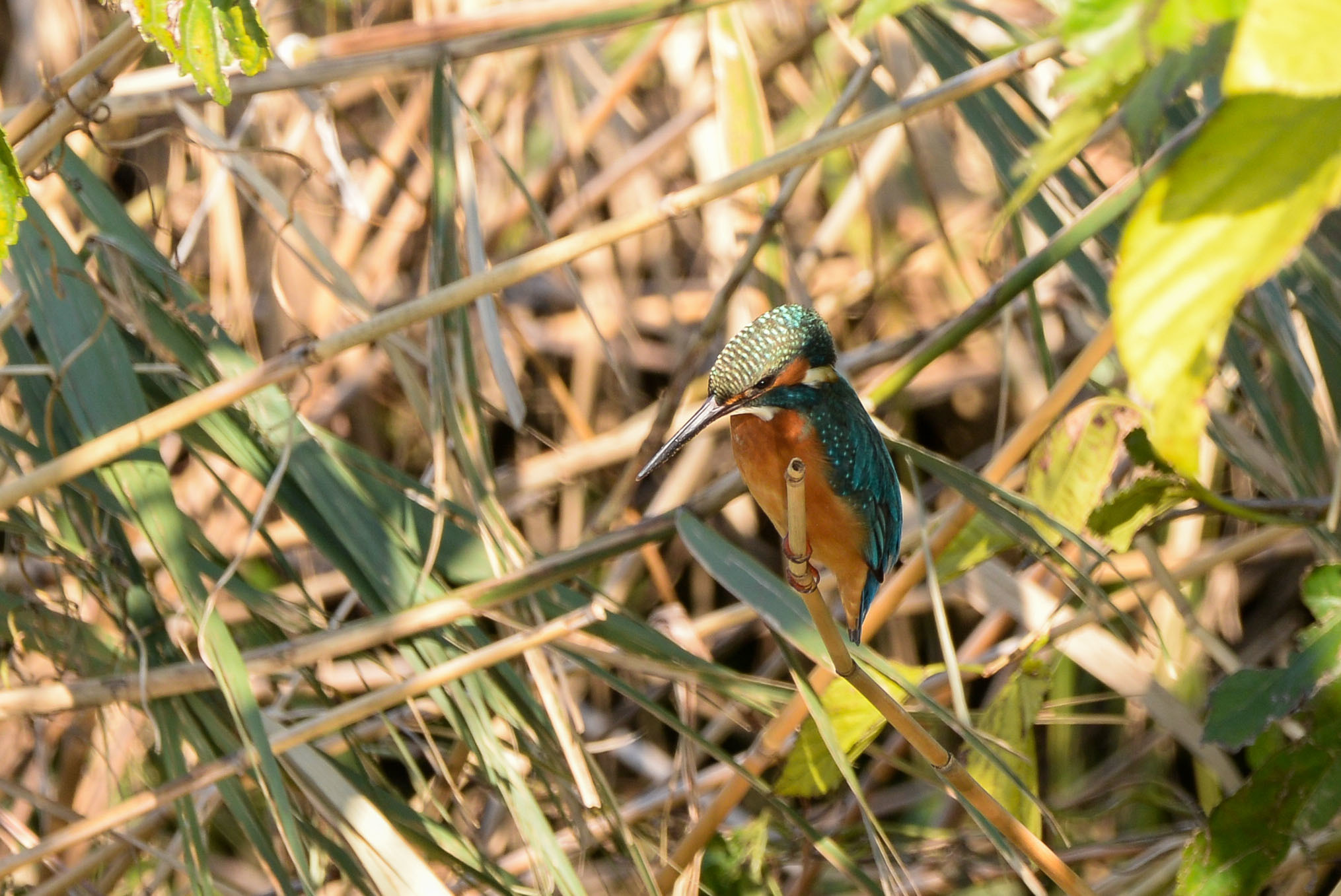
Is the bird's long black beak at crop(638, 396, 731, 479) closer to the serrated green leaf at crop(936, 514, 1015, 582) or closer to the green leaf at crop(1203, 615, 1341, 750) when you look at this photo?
the serrated green leaf at crop(936, 514, 1015, 582)

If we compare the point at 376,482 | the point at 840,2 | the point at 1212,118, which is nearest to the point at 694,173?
the point at 376,482

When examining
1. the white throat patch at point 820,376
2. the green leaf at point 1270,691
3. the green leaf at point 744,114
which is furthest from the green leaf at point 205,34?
the green leaf at point 1270,691

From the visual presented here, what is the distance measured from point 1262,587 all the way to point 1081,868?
985 millimetres

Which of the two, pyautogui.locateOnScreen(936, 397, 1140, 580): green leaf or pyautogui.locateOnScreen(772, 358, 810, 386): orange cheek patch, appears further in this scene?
pyautogui.locateOnScreen(936, 397, 1140, 580): green leaf

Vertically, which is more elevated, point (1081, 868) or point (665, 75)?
point (665, 75)

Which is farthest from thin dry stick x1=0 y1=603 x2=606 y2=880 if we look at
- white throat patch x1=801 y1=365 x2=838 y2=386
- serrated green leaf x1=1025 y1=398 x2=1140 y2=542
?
serrated green leaf x1=1025 y1=398 x2=1140 y2=542

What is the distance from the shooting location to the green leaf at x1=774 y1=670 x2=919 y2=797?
1.50m

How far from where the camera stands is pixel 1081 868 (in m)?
2.42

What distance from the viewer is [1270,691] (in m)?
1.50

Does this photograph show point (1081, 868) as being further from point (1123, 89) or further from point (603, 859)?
point (1123, 89)

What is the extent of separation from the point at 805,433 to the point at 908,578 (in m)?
0.45

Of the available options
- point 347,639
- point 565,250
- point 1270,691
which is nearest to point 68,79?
point 565,250

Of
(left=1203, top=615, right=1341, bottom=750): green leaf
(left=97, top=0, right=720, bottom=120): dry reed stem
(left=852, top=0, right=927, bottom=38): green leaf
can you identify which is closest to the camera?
(left=852, top=0, right=927, bottom=38): green leaf

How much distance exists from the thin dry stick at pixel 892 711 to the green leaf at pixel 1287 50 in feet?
2.00
